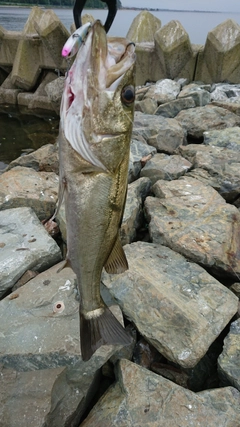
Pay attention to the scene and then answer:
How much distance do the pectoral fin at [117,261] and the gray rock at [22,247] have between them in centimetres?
151

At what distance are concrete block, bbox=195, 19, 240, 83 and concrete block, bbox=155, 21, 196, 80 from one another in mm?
384

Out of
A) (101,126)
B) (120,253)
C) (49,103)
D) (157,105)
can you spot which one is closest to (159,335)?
(120,253)

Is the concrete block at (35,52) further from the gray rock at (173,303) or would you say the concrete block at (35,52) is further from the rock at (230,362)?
the rock at (230,362)

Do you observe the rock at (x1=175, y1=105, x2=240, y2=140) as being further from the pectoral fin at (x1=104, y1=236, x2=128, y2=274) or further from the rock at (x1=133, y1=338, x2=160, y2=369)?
the pectoral fin at (x1=104, y1=236, x2=128, y2=274)

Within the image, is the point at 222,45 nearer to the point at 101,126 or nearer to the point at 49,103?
the point at 49,103

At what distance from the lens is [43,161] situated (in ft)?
18.9

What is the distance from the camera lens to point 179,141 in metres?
5.92

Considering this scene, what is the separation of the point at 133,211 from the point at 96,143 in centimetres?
232

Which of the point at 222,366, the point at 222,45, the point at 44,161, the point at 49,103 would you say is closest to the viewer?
the point at 222,366

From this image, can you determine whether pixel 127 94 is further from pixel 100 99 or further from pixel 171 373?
pixel 171 373

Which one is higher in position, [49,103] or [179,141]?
[179,141]

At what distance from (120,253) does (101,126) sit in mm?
748

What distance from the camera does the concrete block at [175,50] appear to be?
9.53 meters

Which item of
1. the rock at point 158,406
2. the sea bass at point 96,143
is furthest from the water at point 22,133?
the sea bass at point 96,143
